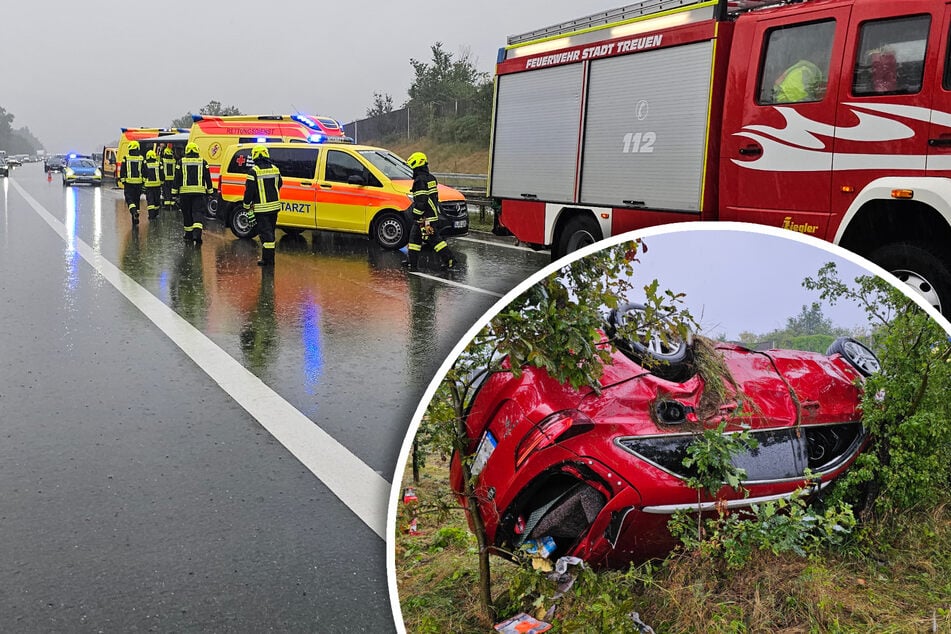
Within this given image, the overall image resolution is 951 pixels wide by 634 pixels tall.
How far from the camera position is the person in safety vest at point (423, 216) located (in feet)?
42.8

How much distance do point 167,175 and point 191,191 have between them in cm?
569

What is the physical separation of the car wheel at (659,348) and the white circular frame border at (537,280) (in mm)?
177

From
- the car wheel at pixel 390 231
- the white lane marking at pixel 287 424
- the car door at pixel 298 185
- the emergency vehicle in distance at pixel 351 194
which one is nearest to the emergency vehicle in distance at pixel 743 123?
the white lane marking at pixel 287 424

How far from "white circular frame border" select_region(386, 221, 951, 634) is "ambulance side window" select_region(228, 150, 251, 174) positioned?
671 inches

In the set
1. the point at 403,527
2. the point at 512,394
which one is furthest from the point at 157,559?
the point at 512,394

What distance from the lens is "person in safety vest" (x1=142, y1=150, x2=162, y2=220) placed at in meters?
21.6

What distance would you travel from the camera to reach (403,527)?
5.27 feet

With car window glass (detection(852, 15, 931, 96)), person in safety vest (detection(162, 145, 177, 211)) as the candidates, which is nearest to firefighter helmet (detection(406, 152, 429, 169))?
car window glass (detection(852, 15, 931, 96))

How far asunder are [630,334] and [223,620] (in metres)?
2.63

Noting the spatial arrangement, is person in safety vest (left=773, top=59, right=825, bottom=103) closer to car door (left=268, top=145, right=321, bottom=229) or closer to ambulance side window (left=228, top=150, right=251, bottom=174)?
car door (left=268, top=145, right=321, bottom=229)

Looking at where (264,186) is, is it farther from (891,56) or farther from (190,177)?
(891,56)

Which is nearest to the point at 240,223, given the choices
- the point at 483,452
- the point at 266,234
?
the point at 266,234

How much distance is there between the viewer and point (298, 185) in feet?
54.2

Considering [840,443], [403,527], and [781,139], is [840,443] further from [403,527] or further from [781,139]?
[781,139]
